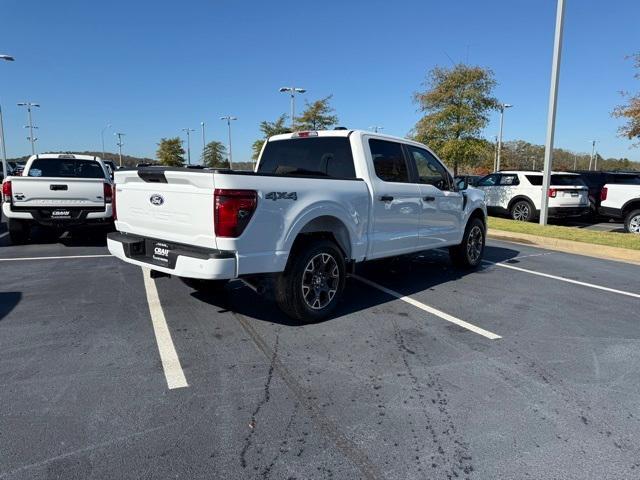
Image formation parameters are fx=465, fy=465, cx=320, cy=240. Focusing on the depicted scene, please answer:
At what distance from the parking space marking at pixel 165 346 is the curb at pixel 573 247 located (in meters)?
8.38

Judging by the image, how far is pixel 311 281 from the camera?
4.68 metres

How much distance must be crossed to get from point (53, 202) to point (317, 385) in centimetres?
722

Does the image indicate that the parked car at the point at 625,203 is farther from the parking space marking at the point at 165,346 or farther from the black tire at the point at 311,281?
the parking space marking at the point at 165,346

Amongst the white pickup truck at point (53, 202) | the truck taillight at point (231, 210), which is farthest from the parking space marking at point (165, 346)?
the white pickup truck at point (53, 202)

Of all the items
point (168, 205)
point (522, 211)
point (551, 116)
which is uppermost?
point (551, 116)

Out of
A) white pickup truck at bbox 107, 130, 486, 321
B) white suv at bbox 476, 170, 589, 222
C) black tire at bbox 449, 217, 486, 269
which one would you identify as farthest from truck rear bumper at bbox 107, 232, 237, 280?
white suv at bbox 476, 170, 589, 222

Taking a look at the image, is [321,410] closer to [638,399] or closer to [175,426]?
[175,426]

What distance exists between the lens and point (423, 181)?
6.20 meters

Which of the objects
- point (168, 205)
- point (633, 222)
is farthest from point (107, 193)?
point (633, 222)

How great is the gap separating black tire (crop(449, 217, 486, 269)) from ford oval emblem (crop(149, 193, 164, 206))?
15.3 ft

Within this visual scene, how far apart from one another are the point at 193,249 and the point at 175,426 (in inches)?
65.7

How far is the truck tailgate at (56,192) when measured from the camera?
832 cm

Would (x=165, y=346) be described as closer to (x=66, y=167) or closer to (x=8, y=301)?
(x=8, y=301)

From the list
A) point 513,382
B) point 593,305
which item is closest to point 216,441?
point 513,382
